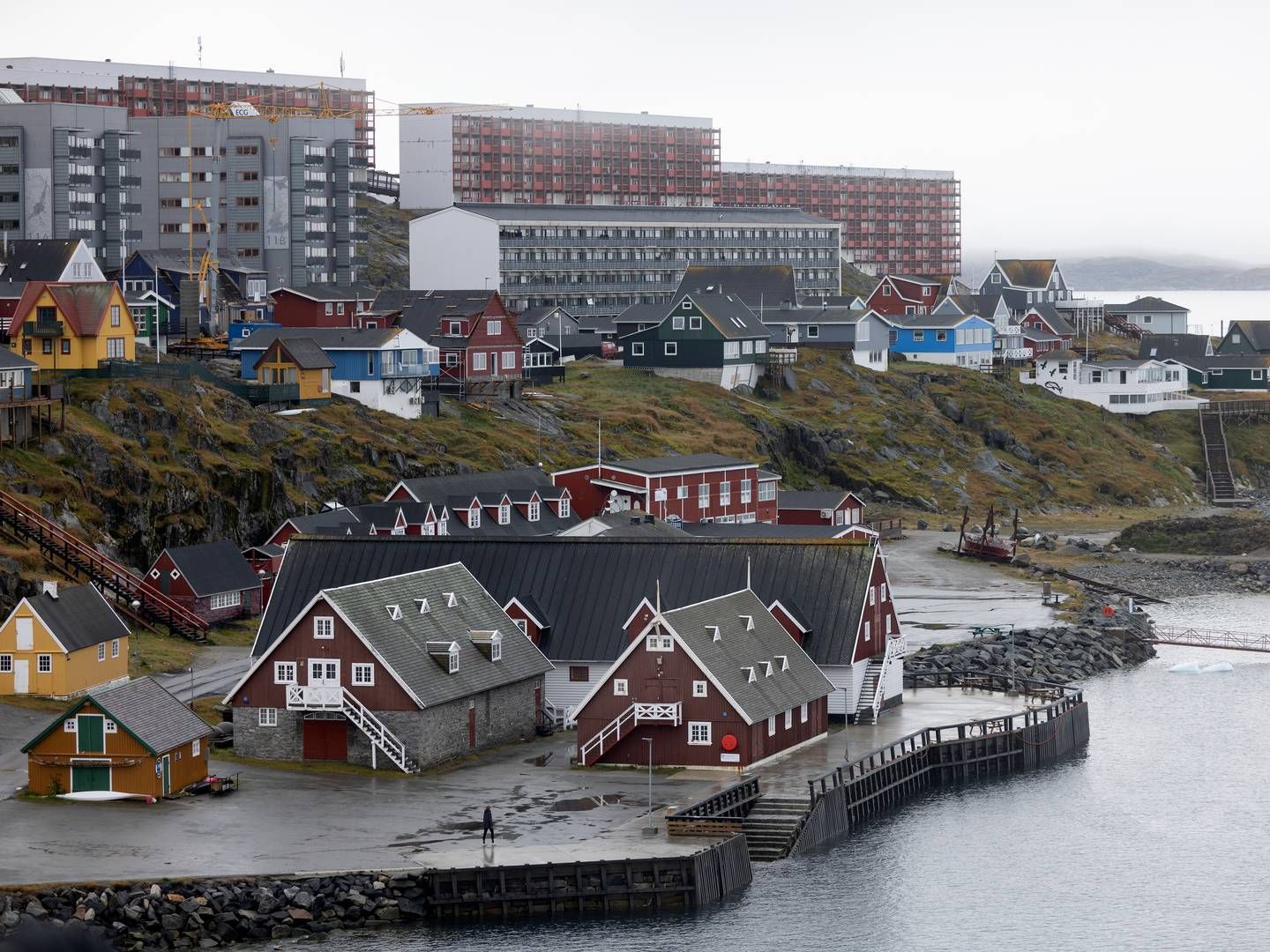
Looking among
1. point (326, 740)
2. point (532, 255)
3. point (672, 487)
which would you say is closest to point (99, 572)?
point (326, 740)

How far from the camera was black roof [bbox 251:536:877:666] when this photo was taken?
72625 mm

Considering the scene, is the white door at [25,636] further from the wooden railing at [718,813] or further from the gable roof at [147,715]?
the wooden railing at [718,813]

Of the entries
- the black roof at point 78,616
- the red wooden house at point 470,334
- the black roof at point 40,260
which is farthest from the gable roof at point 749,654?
the black roof at point 40,260

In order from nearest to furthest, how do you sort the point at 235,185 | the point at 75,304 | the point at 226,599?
the point at 226,599 < the point at 75,304 < the point at 235,185

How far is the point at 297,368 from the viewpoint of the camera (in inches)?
4606

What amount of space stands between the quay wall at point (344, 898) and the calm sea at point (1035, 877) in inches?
25.2

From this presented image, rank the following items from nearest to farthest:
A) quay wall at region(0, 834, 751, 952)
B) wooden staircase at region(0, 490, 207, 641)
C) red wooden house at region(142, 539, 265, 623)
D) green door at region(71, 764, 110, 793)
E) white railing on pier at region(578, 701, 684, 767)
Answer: quay wall at region(0, 834, 751, 952), green door at region(71, 764, 110, 793), white railing on pier at region(578, 701, 684, 767), wooden staircase at region(0, 490, 207, 641), red wooden house at region(142, 539, 265, 623)

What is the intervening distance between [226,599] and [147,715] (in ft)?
90.9

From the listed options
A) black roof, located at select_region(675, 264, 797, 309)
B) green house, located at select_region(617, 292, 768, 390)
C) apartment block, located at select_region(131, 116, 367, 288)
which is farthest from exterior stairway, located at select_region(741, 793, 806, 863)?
black roof, located at select_region(675, 264, 797, 309)

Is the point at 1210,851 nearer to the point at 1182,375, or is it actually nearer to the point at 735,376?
the point at 735,376

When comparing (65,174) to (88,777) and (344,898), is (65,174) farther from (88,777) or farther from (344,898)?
(344,898)

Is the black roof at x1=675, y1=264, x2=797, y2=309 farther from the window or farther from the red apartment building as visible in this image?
the window

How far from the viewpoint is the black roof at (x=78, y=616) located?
70000mm

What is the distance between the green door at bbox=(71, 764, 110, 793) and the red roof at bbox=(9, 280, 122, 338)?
1929 inches
